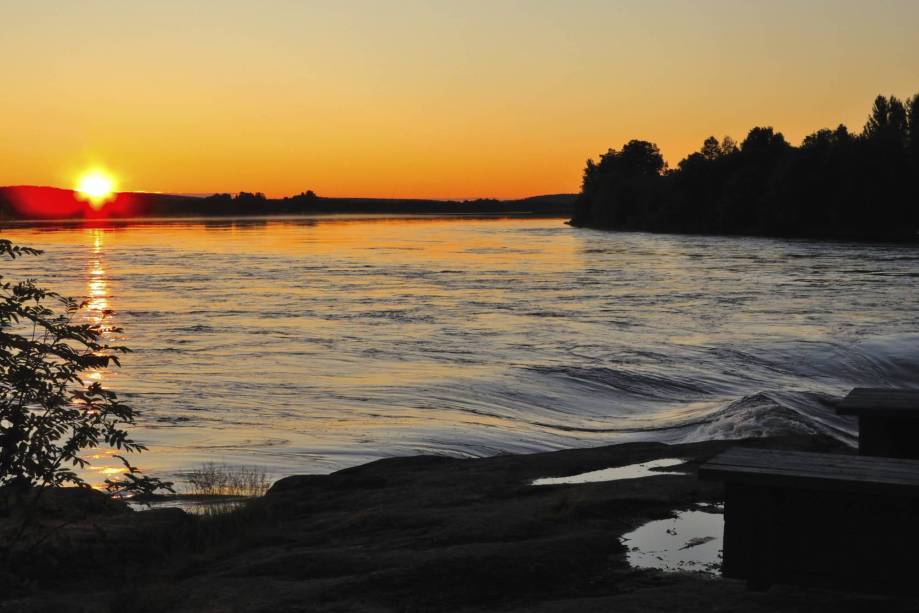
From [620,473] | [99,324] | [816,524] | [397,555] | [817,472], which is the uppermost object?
[99,324]

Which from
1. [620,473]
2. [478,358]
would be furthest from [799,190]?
[620,473]

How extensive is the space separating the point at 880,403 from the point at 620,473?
3.35 meters

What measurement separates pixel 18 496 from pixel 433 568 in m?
2.42

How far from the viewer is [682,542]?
23.3 feet

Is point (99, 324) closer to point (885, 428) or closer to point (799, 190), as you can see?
point (885, 428)

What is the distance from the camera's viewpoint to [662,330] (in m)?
26.5

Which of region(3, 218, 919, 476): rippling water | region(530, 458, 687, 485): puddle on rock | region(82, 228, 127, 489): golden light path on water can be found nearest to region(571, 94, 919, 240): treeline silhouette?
region(3, 218, 919, 476): rippling water

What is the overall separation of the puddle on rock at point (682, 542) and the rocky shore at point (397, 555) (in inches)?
4.8

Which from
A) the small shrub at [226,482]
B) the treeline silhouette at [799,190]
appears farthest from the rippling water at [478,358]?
the treeline silhouette at [799,190]

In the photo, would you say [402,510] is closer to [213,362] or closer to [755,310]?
[213,362]

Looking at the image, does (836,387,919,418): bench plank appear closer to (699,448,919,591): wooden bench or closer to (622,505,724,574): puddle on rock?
(622,505,724,574): puddle on rock

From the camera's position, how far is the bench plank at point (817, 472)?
16.1 ft

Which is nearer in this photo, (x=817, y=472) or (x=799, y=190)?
(x=817, y=472)

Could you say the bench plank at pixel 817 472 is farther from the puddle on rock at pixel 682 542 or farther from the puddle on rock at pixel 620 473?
the puddle on rock at pixel 620 473
